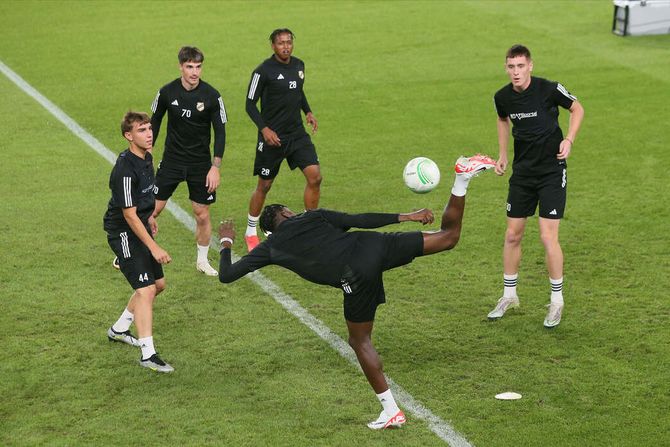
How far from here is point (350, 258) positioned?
28.1 ft

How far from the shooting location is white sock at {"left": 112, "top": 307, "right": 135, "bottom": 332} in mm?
10312

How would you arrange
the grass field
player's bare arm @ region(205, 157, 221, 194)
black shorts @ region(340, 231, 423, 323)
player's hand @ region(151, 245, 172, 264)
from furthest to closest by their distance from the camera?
player's bare arm @ region(205, 157, 221, 194) < player's hand @ region(151, 245, 172, 264) < the grass field < black shorts @ region(340, 231, 423, 323)

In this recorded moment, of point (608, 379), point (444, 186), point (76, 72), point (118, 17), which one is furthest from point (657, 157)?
point (118, 17)

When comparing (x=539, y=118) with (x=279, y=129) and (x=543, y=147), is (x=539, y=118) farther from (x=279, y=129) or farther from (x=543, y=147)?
(x=279, y=129)

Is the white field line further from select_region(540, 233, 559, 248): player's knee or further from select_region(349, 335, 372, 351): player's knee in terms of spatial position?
select_region(540, 233, 559, 248): player's knee

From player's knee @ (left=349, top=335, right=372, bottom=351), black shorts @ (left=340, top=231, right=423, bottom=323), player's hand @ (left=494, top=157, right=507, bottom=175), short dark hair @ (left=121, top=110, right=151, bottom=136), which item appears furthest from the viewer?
player's hand @ (left=494, top=157, right=507, bottom=175)

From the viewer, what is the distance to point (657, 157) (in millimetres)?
16031

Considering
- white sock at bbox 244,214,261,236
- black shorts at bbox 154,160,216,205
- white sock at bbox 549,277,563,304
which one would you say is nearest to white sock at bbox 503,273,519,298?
white sock at bbox 549,277,563,304

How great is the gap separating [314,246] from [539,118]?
10.1 ft

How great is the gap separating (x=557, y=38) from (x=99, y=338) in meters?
15.9

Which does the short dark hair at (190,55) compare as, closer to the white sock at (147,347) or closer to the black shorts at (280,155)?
the black shorts at (280,155)

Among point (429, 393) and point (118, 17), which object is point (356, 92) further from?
point (429, 393)

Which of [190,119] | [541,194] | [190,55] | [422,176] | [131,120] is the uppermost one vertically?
[190,55]

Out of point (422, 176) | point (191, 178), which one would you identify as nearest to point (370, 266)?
point (422, 176)
